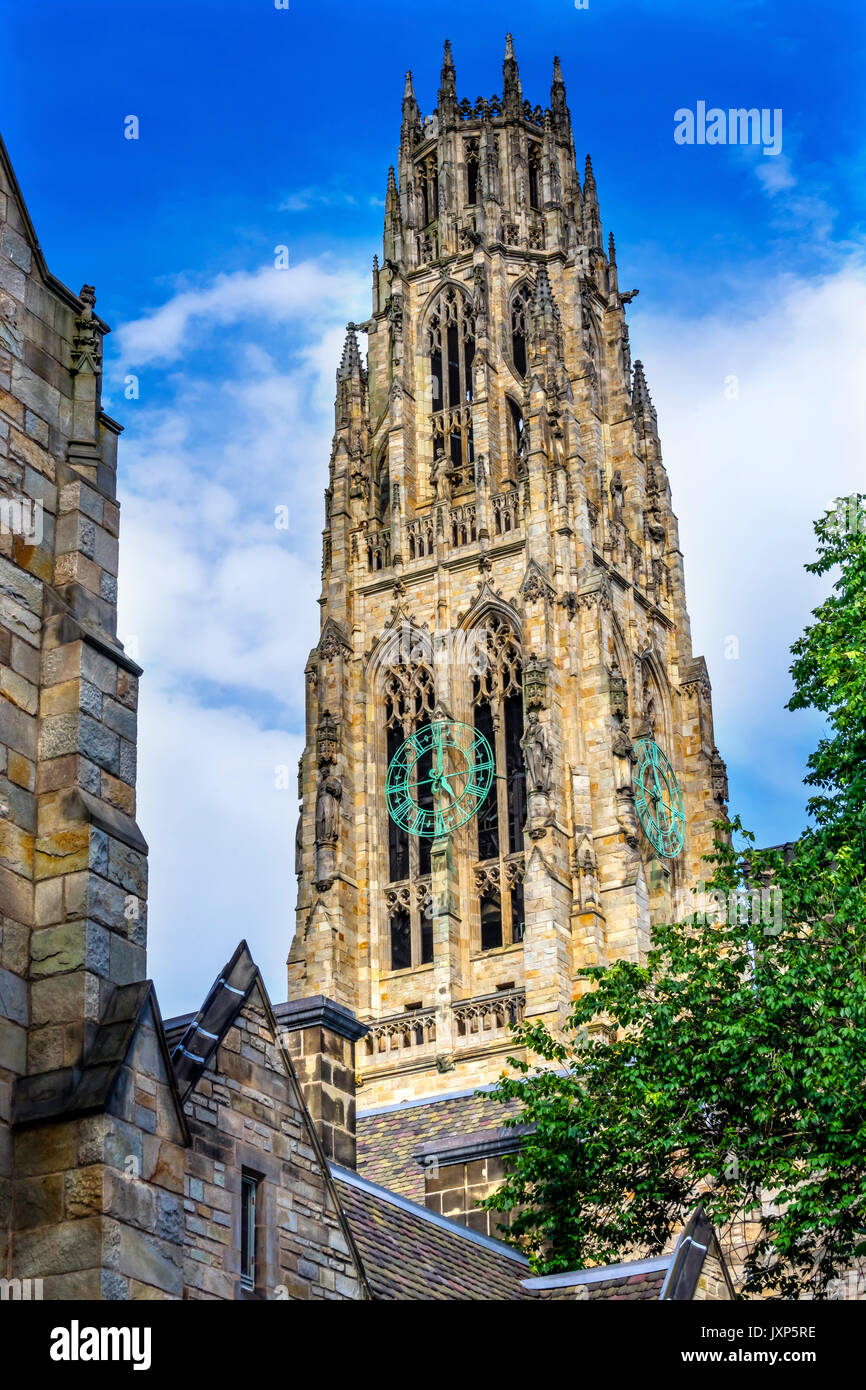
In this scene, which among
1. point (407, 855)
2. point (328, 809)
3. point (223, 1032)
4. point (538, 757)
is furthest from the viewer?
point (407, 855)

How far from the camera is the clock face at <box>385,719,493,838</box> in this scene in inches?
2183

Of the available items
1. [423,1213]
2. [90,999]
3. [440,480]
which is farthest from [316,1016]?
[440,480]

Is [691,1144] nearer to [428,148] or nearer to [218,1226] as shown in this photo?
[218,1226]

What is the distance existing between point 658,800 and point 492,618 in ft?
20.6

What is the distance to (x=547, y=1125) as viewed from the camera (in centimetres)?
2586

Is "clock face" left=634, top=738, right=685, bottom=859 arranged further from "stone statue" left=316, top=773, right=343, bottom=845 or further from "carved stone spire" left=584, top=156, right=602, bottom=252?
"carved stone spire" left=584, top=156, right=602, bottom=252

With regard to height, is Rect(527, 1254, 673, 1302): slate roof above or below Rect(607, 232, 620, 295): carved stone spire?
below

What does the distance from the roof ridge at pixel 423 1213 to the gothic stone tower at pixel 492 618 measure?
2556cm

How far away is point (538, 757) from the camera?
53.1 meters

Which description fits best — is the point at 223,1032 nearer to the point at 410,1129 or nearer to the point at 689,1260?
the point at 689,1260

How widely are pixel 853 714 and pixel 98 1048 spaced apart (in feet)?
52.1

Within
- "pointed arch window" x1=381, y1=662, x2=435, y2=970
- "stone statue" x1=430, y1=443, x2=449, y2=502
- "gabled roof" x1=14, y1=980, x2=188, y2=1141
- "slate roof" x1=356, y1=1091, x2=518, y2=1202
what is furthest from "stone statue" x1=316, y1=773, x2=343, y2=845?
"gabled roof" x1=14, y1=980, x2=188, y2=1141

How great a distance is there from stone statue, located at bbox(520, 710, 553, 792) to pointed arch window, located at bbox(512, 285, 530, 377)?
1432 cm
